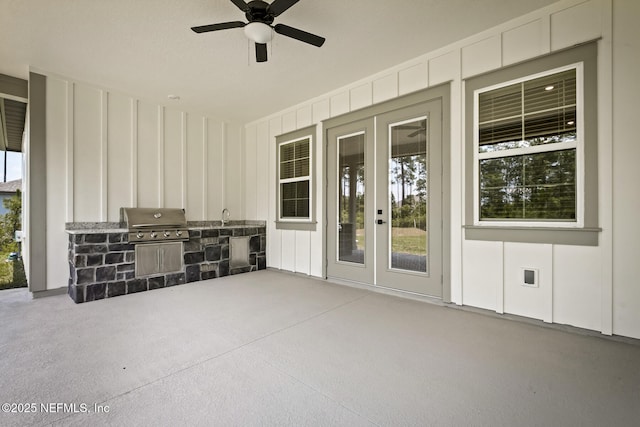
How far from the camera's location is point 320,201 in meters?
4.94

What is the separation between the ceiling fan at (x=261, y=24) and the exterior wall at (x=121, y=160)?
2987mm

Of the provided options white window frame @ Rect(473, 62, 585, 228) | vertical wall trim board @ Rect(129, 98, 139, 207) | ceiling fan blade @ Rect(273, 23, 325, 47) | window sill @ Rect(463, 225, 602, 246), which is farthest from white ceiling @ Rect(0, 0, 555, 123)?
window sill @ Rect(463, 225, 602, 246)

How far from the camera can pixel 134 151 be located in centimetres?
481

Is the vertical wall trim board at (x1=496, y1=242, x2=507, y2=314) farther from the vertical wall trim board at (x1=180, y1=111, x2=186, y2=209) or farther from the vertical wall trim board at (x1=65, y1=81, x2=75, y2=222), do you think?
the vertical wall trim board at (x1=65, y1=81, x2=75, y2=222)

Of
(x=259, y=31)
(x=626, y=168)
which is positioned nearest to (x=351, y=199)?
(x=259, y=31)

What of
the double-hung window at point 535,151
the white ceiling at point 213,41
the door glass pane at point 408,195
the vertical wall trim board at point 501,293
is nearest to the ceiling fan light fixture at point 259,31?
the white ceiling at point 213,41

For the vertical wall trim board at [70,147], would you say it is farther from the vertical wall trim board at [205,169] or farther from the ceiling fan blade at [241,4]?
the ceiling fan blade at [241,4]

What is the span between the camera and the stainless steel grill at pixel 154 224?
4.26 m

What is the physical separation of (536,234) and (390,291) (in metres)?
1.84

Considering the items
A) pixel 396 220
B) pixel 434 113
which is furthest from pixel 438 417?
pixel 434 113

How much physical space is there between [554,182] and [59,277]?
614cm

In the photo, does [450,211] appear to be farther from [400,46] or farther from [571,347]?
[400,46]

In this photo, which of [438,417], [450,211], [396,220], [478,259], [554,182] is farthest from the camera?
[396,220]

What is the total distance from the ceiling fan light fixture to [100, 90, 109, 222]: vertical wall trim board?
324cm
